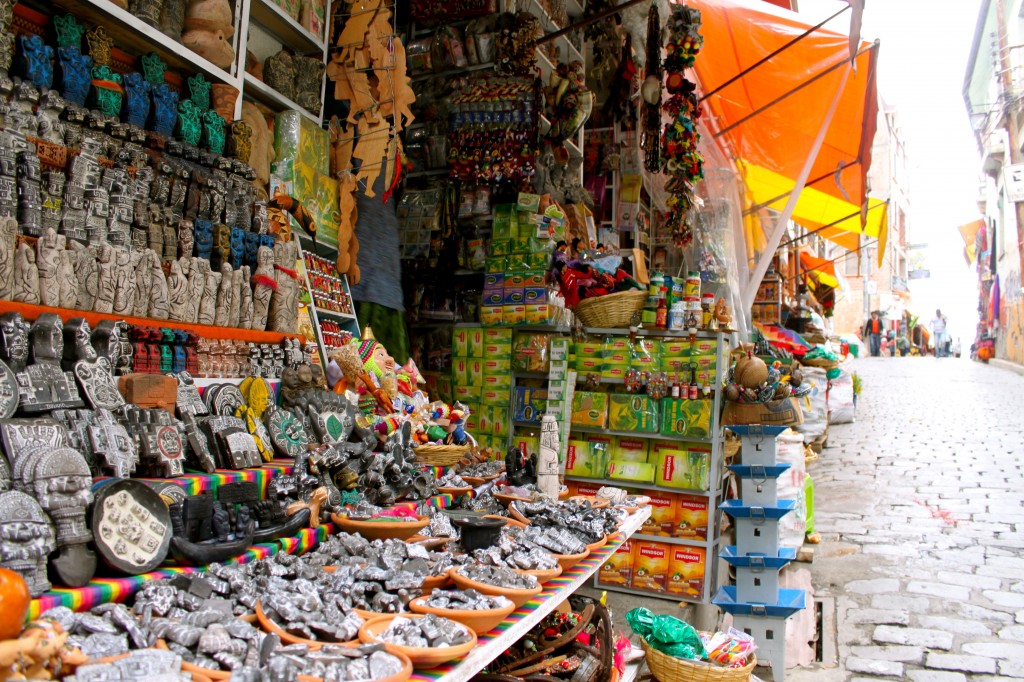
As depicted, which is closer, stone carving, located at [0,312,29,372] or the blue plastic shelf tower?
stone carving, located at [0,312,29,372]

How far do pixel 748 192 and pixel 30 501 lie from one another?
8555 millimetres

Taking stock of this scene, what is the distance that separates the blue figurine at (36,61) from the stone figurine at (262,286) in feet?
3.26

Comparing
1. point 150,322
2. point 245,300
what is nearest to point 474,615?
point 150,322

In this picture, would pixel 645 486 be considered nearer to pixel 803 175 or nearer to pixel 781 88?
pixel 803 175

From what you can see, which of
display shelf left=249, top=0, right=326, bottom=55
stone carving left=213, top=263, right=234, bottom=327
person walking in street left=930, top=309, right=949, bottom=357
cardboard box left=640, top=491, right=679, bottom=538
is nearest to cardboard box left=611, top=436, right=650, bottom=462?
cardboard box left=640, top=491, right=679, bottom=538

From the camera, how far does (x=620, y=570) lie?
196 inches

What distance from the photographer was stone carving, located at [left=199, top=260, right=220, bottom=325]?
113 inches

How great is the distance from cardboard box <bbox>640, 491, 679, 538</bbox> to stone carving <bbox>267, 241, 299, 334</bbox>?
2745mm

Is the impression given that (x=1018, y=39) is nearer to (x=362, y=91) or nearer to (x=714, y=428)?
(x=714, y=428)

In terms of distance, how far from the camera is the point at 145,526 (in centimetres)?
185

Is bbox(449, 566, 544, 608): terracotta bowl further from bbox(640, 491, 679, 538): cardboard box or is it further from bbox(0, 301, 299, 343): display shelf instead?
bbox(640, 491, 679, 538): cardboard box

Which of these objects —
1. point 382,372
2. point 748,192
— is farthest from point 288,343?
point 748,192

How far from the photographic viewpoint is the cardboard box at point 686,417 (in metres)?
4.81

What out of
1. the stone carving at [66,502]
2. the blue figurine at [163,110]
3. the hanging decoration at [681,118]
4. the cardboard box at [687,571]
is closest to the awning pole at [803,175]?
the hanging decoration at [681,118]
